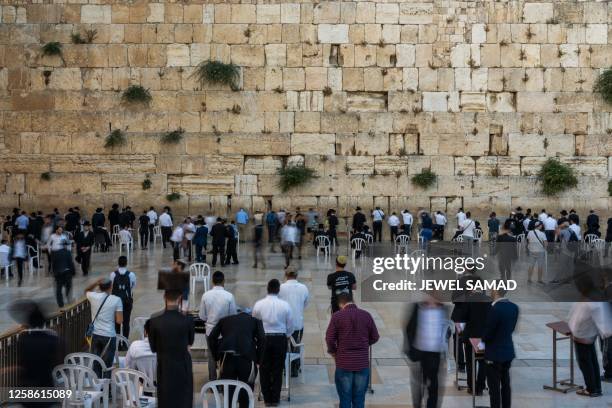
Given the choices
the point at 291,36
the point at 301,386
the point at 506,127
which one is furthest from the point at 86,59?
the point at 301,386

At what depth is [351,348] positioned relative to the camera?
6.81 m

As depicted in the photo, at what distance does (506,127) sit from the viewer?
77.9 ft

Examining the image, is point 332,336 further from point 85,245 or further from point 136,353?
point 85,245

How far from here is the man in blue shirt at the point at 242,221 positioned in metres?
22.1

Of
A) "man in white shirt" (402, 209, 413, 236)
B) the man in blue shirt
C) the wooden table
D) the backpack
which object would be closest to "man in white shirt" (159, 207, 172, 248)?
the man in blue shirt

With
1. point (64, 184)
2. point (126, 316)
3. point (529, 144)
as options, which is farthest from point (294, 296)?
point (529, 144)

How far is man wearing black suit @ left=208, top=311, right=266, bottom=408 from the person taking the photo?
7055mm

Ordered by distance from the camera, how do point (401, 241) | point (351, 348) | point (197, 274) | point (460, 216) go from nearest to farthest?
1. point (351, 348)
2. point (197, 274)
3. point (401, 241)
4. point (460, 216)

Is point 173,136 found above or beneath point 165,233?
above

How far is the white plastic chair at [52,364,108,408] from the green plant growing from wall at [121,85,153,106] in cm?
1714

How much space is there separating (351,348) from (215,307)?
1.70 m

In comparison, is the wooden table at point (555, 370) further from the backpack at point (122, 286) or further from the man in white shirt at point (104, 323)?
Answer: the backpack at point (122, 286)

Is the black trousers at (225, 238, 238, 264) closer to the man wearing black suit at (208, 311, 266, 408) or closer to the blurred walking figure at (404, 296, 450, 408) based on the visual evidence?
the man wearing black suit at (208, 311, 266, 408)

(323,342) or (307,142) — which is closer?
(323,342)
